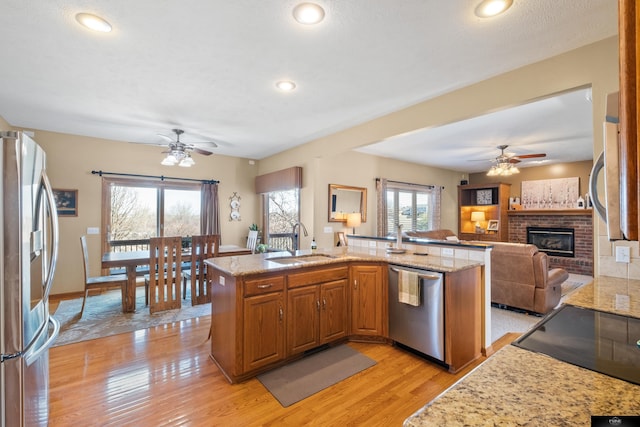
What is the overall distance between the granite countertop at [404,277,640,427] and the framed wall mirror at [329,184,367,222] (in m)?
4.56

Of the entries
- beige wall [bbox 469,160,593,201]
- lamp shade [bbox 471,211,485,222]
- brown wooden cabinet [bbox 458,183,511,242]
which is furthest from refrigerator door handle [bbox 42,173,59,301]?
beige wall [bbox 469,160,593,201]

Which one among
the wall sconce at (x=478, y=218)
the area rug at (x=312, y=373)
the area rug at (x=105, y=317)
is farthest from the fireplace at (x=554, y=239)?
the area rug at (x=105, y=317)

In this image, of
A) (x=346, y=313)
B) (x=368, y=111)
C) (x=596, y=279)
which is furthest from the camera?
(x=368, y=111)

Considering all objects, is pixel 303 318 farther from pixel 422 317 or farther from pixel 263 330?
pixel 422 317

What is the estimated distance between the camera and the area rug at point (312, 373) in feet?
7.28

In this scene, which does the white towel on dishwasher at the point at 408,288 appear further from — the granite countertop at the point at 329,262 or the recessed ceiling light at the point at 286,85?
the recessed ceiling light at the point at 286,85

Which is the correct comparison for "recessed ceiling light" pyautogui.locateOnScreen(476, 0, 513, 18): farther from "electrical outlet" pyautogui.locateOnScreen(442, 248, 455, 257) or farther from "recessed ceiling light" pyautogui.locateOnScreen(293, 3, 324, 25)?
"electrical outlet" pyautogui.locateOnScreen(442, 248, 455, 257)

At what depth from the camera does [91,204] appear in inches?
193

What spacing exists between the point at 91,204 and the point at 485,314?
595 centimetres

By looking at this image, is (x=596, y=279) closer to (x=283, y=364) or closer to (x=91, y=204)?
(x=283, y=364)

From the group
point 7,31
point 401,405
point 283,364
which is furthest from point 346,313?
point 7,31

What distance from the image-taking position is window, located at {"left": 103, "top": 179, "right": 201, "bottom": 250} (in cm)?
515

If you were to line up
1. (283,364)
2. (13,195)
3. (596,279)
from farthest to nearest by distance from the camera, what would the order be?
(283,364)
(596,279)
(13,195)

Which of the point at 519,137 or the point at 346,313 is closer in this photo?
the point at 346,313
